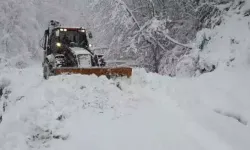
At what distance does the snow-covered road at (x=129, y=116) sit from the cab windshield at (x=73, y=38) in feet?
11.7

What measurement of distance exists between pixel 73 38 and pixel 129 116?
20.6 ft

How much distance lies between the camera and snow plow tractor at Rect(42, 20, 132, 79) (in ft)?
36.8

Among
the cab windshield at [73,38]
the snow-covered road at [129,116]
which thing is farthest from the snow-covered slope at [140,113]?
the cab windshield at [73,38]

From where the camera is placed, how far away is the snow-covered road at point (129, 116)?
6.98 m

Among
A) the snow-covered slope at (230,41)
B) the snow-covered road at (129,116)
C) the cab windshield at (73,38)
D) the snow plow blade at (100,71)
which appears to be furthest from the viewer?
the cab windshield at (73,38)

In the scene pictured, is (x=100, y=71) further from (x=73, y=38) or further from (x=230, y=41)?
(x=230, y=41)

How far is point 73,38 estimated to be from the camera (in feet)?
46.3

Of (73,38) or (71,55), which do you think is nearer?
(71,55)

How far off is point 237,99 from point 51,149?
4266mm

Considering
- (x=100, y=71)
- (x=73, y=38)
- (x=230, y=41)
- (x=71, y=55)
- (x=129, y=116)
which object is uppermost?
(x=73, y=38)

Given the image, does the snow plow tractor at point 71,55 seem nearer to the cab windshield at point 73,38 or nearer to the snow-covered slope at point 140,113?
the cab windshield at point 73,38

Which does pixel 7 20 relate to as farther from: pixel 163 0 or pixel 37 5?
pixel 163 0

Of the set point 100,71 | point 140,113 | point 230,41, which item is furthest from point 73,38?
point 140,113

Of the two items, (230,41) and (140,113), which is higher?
(230,41)
